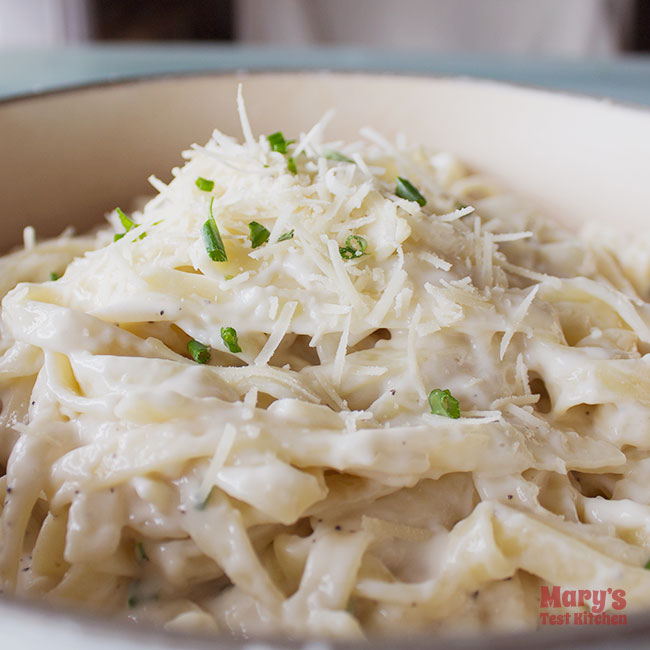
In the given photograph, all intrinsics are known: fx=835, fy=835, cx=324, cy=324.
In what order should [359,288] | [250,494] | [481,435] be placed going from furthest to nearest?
[359,288] < [481,435] < [250,494]

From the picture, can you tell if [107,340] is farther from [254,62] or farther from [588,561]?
[254,62]

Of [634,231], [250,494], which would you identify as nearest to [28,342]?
[250,494]

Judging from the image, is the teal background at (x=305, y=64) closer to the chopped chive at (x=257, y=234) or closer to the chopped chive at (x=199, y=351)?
the chopped chive at (x=257, y=234)

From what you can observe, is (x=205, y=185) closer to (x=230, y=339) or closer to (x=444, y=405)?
(x=230, y=339)

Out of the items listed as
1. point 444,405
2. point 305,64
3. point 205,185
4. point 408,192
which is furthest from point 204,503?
point 305,64

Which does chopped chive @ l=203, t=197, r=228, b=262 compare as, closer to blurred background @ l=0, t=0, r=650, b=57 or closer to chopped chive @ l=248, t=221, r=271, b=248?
chopped chive @ l=248, t=221, r=271, b=248

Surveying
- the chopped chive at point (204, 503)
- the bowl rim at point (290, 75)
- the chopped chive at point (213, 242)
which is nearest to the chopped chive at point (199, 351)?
the chopped chive at point (213, 242)

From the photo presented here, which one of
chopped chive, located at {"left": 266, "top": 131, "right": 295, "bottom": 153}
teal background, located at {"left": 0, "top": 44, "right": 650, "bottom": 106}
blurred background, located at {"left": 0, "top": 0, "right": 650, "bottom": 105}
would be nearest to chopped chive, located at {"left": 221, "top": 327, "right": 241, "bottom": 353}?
chopped chive, located at {"left": 266, "top": 131, "right": 295, "bottom": 153}
